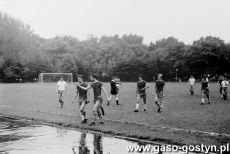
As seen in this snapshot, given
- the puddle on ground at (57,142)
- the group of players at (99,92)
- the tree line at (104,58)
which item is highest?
the tree line at (104,58)

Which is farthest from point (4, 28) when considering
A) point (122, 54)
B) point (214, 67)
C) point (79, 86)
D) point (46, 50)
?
point (79, 86)

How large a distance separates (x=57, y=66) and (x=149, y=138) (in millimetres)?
87562

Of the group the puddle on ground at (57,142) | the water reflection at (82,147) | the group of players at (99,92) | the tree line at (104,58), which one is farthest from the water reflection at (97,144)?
the tree line at (104,58)

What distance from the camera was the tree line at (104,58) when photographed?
297 ft

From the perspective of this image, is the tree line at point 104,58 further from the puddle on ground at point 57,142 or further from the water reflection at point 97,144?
the water reflection at point 97,144

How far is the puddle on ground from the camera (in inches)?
383

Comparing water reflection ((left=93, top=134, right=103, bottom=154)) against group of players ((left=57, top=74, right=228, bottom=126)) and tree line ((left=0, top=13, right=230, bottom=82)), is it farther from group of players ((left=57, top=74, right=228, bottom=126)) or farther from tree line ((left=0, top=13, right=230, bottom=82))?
tree line ((left=0, top=13, right=230, bottom=82))

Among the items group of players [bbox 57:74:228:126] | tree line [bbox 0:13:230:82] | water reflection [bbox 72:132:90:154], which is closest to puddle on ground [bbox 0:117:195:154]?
water reflection [bbox 72:132:90:154]

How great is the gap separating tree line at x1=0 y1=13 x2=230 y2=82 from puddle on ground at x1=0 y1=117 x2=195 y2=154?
3058 inches

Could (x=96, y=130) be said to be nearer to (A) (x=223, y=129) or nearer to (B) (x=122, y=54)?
(A) (x=223, y=129)

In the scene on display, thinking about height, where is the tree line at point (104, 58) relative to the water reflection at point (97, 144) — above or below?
above

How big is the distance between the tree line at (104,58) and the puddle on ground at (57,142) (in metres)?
77.7

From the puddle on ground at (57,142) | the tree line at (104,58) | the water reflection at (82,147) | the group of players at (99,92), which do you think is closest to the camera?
the water reflection at (82,147)

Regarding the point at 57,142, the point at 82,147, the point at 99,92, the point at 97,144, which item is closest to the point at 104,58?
the point at 99,92
